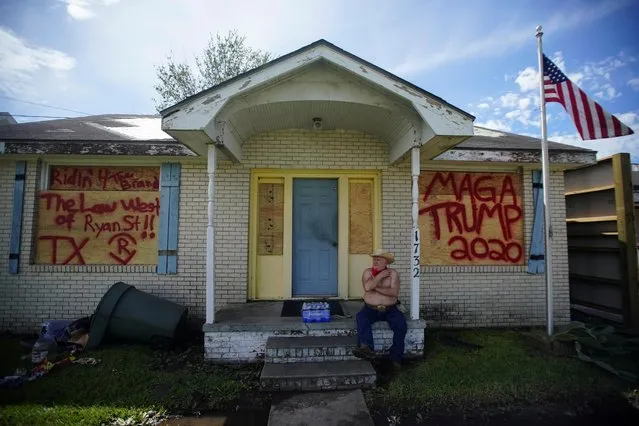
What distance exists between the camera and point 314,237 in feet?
19.8

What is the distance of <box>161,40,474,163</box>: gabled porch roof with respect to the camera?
4.23m

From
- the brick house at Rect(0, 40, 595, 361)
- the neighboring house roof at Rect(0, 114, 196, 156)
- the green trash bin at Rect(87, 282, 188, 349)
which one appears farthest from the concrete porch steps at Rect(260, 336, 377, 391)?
the neighboring house roof at Rect(0, 114, 196, 156)

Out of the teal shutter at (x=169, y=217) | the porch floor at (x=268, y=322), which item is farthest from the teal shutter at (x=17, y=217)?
the porch floor at (x=268, y=322)

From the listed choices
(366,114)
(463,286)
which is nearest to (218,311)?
(366,114)

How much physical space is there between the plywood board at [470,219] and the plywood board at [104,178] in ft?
16.2

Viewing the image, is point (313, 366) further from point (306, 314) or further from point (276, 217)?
point (276, 217)

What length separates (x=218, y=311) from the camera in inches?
207

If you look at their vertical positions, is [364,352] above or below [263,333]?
below

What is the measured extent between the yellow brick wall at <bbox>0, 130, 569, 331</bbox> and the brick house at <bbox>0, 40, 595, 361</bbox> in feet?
0.06

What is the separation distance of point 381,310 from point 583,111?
414 centimetres

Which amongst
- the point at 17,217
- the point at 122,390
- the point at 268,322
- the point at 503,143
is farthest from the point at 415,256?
the point at 17,217

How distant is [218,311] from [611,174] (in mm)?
7336

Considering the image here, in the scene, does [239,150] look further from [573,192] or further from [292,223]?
[573,192]

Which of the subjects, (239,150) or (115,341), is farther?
(239,150)
